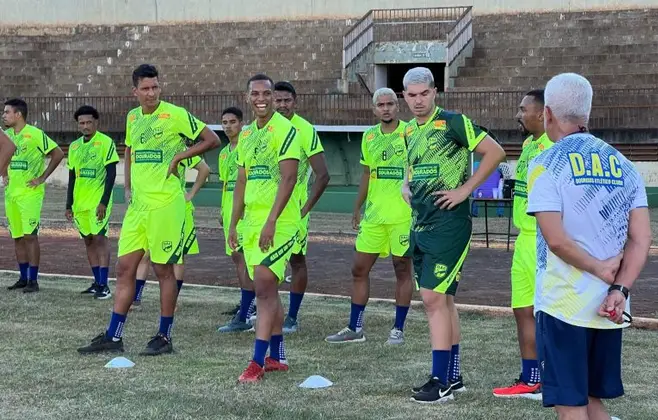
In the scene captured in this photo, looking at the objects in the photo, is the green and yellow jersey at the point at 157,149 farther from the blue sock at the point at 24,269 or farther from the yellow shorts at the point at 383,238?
the blue sock at the point at 24,269

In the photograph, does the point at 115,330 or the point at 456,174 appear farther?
the point at 115,330

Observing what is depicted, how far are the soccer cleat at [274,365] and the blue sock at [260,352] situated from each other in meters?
0.30

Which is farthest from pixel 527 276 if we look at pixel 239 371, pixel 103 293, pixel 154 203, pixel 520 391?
pixel 103 293

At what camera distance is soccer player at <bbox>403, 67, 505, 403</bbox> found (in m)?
7.41

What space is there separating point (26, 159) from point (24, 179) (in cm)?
24

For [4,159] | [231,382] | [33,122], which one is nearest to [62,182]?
[33,122]

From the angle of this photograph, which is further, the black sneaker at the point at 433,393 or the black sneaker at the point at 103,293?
the black sneaker at the point at 103,293

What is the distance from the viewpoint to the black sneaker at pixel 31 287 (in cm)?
1280

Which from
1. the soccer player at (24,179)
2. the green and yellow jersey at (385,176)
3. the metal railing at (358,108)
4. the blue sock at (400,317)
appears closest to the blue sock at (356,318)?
the blue sock at (400,317)

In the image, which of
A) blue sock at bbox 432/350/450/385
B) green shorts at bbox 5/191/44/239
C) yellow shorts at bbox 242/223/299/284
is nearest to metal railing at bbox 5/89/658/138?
green shorts at bbox 5/191/44/239

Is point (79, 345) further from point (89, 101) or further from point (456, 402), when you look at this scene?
point (89, 101)

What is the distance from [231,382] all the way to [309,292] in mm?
5402

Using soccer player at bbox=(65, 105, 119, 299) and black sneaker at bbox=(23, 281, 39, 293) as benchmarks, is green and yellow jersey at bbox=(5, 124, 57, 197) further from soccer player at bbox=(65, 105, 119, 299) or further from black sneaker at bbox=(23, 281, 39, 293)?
black sneaker at bbox=(23, 281, 39, 293)

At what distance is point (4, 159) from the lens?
9.31 meters
